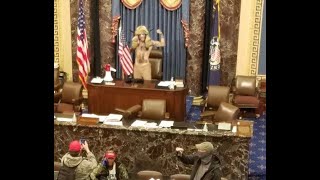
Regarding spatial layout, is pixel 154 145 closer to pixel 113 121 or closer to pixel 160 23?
pixel 113 121

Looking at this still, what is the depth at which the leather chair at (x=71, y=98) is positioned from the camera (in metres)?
10.8

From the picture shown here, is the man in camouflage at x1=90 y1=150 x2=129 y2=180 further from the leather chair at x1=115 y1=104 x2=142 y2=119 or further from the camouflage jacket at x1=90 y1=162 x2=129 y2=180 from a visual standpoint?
the leather chair at x1=115 y1=104 x2=142 y2=119

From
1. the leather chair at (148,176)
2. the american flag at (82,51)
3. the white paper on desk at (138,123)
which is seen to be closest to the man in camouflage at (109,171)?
the leather chair at (148,176)

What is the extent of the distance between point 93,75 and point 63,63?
902 mm

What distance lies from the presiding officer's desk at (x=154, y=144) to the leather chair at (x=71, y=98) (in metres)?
2.17

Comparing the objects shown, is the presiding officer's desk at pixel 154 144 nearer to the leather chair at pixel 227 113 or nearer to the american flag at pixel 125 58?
the leather chair at pixel 227 113

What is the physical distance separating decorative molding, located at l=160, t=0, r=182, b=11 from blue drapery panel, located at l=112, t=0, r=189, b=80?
0.10 m

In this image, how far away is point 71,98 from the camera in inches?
429

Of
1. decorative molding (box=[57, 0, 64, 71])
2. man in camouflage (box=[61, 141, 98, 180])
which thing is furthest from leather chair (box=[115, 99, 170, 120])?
decorative molding (box=[57, 0, 64, 71])

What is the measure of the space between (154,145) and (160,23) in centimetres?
524

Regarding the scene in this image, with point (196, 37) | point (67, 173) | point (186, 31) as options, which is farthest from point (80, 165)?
point (186, 31)

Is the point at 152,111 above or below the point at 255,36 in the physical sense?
below

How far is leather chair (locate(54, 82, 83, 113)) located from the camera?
10781mm
